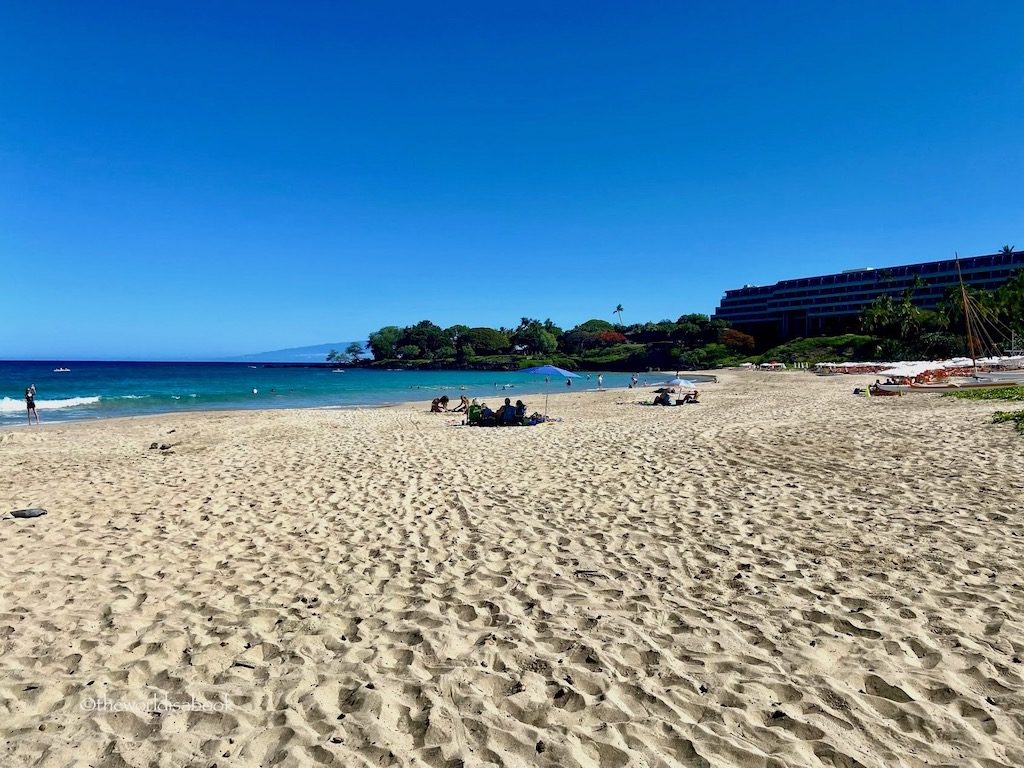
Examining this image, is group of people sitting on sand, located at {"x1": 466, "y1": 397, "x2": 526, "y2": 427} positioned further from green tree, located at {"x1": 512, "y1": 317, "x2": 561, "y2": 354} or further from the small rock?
green tree, located at {"x1": 512, "y1": 317, "x2": 561, "y2": 354}

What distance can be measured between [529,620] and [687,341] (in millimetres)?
135318

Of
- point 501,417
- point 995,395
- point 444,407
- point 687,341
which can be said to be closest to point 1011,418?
point 995,395

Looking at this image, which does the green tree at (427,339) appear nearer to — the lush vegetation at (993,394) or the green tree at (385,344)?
the green tree at (385,344)

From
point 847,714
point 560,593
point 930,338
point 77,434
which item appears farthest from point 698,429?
point 930,338

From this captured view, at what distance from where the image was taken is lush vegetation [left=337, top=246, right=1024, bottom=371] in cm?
7200

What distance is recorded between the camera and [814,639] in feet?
13.9

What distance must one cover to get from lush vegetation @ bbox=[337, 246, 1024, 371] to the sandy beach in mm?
45538

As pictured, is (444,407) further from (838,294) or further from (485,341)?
(485,341)

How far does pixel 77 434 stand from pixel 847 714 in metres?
24.9

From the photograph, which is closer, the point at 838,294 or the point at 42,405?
the point at 42,405

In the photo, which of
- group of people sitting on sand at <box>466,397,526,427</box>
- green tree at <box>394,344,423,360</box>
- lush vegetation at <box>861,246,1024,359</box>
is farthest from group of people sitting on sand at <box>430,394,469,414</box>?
green tree at <box>394,344,423,360</box>

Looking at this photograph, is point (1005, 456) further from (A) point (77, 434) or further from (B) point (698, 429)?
(A) point (77, 434)

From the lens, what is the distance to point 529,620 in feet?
15.4

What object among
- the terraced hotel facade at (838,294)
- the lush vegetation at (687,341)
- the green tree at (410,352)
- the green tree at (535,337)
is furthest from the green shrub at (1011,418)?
the green tree at (410,352)
